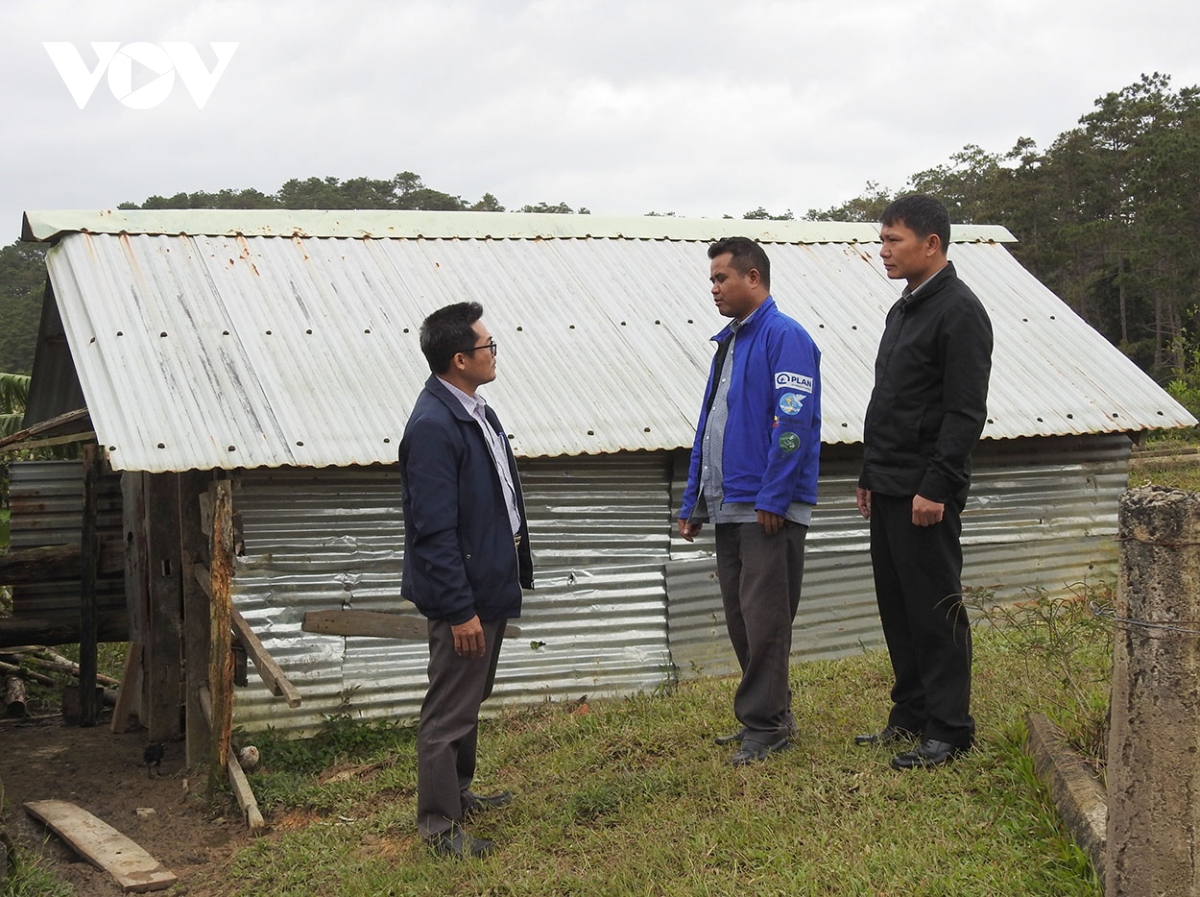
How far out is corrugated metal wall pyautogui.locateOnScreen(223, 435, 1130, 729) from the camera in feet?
22.1

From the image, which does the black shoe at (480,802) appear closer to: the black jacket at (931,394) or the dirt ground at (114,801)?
the dirt ground at (114,801)

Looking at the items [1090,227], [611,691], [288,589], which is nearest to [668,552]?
[611,691]

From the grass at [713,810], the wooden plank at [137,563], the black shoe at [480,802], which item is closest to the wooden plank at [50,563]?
the wooden plank at [137,563]

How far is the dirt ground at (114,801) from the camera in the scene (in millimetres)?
5422

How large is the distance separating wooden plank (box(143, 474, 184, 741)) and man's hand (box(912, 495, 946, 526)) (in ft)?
16.7

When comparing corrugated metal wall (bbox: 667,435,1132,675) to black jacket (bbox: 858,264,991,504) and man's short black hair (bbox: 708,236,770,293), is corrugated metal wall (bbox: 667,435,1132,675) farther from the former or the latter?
black jacket (bbox: 858,264,991,504)

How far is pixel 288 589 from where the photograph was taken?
22.1 ft

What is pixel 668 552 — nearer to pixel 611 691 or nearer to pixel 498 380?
pixel 611 691

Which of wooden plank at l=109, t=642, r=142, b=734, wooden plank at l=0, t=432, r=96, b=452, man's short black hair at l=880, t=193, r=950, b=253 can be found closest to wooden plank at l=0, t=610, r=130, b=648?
wooden plank at l=109, t=642, r=142, b=734

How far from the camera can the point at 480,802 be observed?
4926 millimetres

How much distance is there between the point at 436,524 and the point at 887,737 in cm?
209

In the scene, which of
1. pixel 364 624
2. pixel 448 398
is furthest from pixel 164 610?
pixel 448 398

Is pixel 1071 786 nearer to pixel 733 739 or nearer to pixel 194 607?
pixel 733 739

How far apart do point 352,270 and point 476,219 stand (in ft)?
4.28
